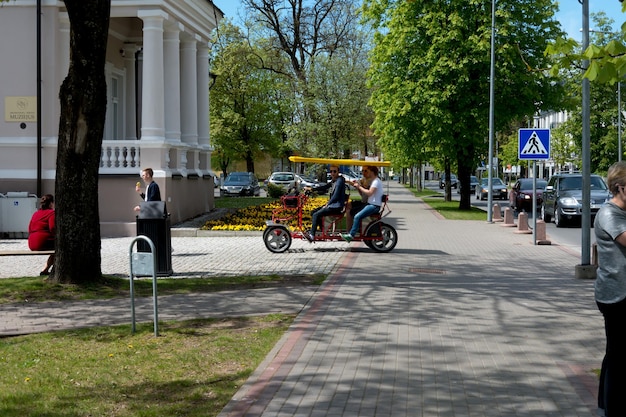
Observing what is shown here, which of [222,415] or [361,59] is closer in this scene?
[222,415]

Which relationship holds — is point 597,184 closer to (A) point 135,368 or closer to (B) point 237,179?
(A) point 135,368

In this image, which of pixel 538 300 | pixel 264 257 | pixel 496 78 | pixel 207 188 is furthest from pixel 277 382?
pixel 496 78

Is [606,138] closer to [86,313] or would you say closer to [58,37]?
[58,37]

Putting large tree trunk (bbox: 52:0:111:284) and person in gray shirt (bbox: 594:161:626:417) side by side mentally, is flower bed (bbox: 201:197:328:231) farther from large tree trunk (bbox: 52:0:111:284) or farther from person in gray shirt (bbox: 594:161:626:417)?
person in gray shirt (bbox: 594:161:626:417)

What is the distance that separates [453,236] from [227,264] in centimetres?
917

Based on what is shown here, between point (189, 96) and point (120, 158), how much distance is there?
5.51 m

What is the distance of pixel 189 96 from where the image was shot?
27922 mm

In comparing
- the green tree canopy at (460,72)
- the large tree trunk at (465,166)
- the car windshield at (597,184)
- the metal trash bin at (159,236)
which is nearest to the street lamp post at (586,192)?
the metal trash bin at (159,236)

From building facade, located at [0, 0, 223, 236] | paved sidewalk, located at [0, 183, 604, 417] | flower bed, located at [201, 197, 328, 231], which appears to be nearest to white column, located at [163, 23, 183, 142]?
building facade, located at [0, 0, 223, 236]

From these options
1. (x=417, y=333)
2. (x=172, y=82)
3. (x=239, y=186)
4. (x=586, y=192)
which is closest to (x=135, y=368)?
(x=417, y=333)

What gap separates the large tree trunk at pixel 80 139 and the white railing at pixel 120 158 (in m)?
11.1

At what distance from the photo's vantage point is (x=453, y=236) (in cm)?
2327

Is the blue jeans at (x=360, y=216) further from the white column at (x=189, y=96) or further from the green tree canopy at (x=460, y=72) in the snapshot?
the green tree canopy at (x=460, y=72)

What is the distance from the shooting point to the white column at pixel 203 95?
29.9 metres
